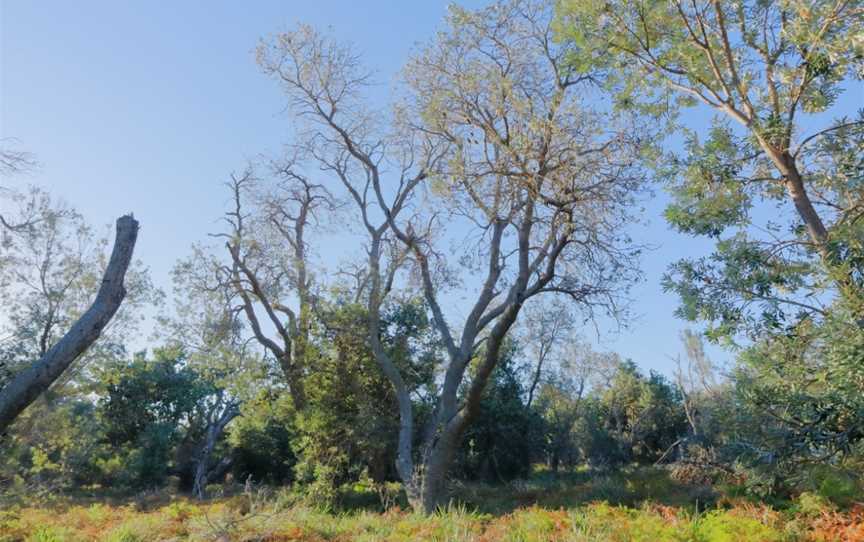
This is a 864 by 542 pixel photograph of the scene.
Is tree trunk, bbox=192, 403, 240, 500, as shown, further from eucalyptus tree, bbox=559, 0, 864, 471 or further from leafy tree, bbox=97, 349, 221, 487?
eucalyptus tree, bbox=559, 0, 864, 471

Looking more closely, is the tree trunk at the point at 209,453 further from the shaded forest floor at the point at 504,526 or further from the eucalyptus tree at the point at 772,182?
the eucalyptus tree at the point at 772,182

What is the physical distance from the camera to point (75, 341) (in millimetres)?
6527

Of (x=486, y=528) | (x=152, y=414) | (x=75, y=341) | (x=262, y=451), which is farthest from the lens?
(x=152, y=414)

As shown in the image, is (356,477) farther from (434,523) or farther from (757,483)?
(757,483)

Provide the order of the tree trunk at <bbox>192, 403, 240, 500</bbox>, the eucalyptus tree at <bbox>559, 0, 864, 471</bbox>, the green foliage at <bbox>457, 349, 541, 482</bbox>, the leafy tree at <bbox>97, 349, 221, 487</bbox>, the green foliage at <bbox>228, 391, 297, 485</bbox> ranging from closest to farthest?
the eucalyptus tree at <bbox>559, 0, 864, 471</bbox>, the tree trunk at <bbox>192, 403, 240, 500</bbox>, the green foliage at <bbox>457, 349, 541, 482</bbox>, the green foliage at <bbox>228, 391, 297, 485</bbox>, the leafy tree at <bbox>97, 349, 221, 487</bbox>

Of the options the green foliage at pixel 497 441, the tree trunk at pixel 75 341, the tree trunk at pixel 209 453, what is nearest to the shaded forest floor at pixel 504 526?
the tree trunk at pixel 75 341

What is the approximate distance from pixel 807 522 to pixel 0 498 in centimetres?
1572

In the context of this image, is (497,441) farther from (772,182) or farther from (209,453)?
(772,182)

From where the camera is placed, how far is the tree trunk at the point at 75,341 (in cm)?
620

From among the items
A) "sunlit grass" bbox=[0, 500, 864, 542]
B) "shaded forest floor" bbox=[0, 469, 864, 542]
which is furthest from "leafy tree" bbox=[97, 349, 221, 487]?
"sunlit grass" bbox=[0, 500, 864, 542]

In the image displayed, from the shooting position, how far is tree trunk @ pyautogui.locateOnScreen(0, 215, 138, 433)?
6203mm

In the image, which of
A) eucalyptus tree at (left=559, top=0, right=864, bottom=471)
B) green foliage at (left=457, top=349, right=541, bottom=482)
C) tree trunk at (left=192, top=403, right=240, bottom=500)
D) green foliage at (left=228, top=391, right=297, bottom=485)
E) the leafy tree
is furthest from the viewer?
the leafy tree

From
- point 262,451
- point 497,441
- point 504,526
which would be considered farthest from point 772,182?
point 262,451

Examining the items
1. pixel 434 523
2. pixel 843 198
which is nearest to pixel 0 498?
pixel 434 523
